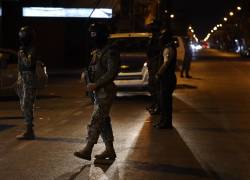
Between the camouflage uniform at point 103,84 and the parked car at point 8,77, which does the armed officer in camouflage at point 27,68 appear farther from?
the parked car at point 8,77

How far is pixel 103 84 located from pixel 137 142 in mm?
2378

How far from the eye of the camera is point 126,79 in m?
18.6

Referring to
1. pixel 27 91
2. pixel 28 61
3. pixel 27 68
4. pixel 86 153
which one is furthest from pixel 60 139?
pixel 86 153

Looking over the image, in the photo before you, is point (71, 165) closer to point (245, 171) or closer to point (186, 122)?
point (245, 171)

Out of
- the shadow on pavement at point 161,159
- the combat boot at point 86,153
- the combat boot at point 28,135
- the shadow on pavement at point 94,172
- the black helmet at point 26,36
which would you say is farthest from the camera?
the combat boot at point 28,135

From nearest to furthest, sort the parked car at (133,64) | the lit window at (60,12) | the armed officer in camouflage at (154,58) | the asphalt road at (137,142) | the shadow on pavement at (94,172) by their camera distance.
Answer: the shadow on pavement at (94,172) → the asphalt road at (137,142) → the armed officer in camouflage at (154,58) → the parked car at (133,64) → the lit window at (60,12)

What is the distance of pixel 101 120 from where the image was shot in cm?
941

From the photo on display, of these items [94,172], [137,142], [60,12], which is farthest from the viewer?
[60,12]

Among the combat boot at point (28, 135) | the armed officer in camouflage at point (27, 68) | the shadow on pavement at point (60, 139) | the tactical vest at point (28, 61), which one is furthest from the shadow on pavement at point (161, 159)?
the tactical vest at point (28, 61)

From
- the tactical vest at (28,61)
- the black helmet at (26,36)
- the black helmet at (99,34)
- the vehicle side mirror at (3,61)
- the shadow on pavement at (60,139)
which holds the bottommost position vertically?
the shadow on pavement at (60,139)

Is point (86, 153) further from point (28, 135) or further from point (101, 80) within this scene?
point (28, 135)

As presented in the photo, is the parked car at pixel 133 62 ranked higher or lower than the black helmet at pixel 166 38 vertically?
lower

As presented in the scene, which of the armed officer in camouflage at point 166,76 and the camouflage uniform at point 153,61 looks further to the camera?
the camouflage uniform at point 153,61

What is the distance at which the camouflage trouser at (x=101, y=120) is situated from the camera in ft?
30.8
